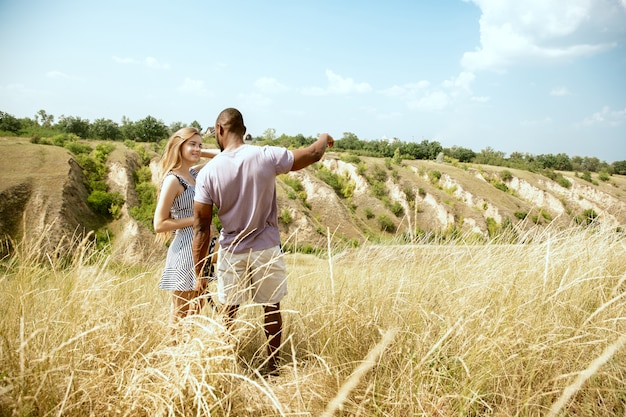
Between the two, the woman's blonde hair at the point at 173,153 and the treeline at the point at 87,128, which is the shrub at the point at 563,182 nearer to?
the treeline at the point at 87,128

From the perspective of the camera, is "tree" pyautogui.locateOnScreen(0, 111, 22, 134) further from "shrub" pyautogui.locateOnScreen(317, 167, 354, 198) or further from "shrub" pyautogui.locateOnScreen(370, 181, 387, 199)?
"shrub" pyautogui.locateOnScreen(370, 181, 387, 199)

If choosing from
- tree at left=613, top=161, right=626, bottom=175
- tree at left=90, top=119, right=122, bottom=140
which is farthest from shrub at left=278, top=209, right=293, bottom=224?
tree at left=613, top=161, right=626, bottom=175

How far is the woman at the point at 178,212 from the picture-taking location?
3225 mm

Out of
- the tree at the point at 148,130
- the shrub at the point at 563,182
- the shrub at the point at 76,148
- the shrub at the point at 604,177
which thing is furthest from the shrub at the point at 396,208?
the shrub at the point at 604,177

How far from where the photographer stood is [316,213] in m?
54.8

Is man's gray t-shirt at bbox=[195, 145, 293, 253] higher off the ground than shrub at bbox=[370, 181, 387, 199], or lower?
higher

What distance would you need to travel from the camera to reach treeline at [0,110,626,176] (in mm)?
51156

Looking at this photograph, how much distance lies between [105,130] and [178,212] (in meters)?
63.3

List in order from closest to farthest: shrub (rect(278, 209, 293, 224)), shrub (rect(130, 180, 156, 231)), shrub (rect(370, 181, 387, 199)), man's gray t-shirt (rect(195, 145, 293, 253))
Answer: man's gray t-shirt (rect(195, 145, 293, 253)) → shrub (rect(130, 180, 156, 231)) → shrub (rect(278, 209, 293, 224)) → shrub (rect(370, 181, 387, 199))

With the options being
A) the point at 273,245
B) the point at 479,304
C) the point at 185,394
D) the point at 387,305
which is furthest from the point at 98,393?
the point at 479,304

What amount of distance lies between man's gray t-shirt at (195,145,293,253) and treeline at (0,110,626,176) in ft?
143

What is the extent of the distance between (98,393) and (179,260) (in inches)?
60.7

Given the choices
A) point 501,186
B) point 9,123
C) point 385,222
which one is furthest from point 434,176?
point 9,123

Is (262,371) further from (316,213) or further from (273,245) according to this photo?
(316,213)
